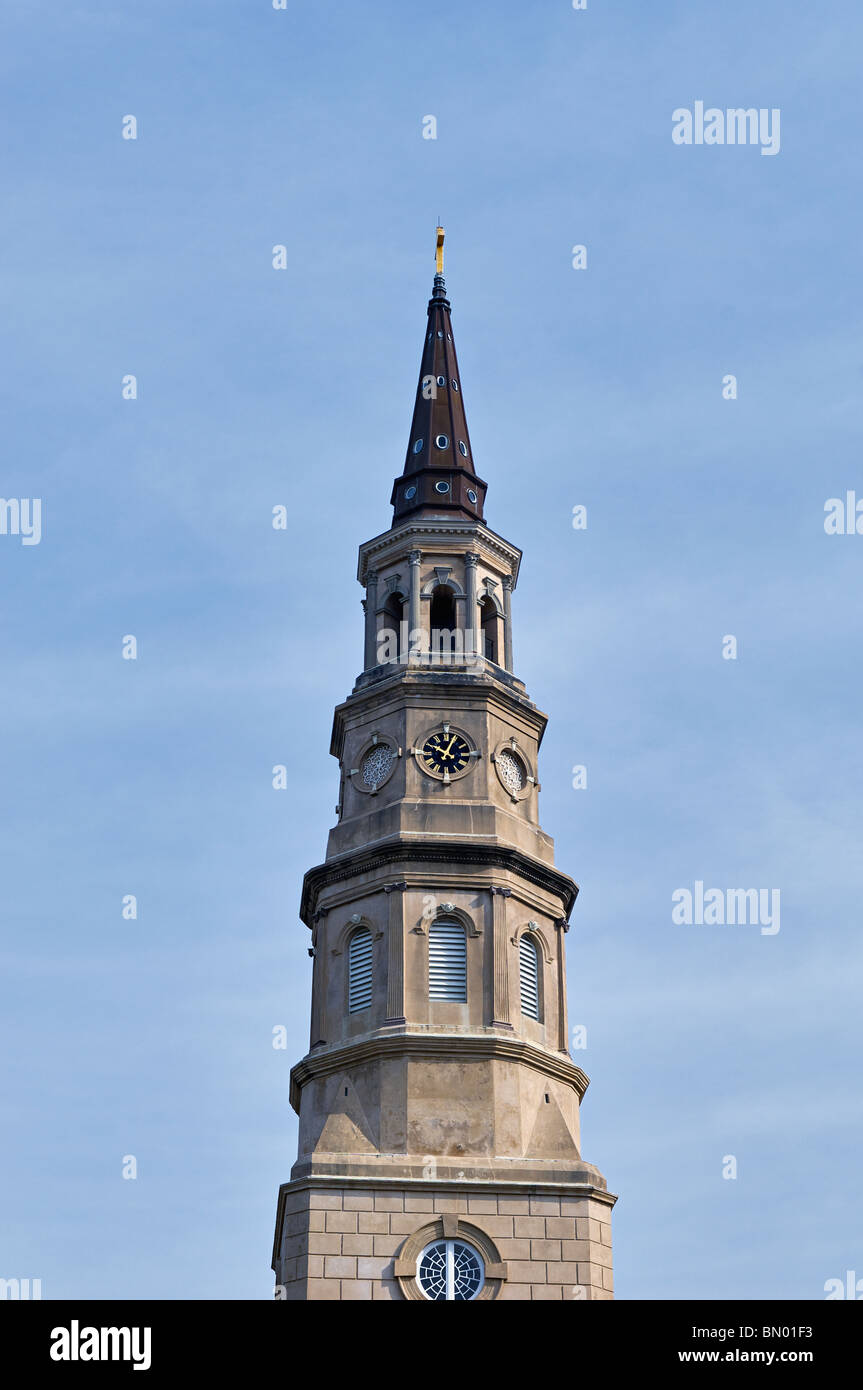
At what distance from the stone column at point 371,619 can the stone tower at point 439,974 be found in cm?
10

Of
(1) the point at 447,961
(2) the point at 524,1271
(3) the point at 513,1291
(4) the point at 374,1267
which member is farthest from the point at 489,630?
(3) the point at 513,1291

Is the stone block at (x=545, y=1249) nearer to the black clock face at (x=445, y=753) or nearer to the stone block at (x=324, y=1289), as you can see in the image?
the stone block at (x=324, y=1289)

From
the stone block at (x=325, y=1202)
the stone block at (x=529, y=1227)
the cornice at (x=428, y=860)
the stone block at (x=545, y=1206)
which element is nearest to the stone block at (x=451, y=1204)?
the stone block at (x=529, y=1227)

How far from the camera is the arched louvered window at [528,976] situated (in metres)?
63.8

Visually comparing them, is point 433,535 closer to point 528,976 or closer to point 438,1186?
point 528,976

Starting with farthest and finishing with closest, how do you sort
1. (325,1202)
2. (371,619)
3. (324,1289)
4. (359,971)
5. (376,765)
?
(371,619)
(376,765)
(359,971)
(325,1202)
(324,1289)

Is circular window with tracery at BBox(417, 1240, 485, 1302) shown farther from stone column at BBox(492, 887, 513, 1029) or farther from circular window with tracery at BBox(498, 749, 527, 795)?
circular window with tracery at BBox(498, 749, 527, 795)

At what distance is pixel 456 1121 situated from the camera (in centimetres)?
5972

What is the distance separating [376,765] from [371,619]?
19.9 feet

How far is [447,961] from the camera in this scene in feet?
206
